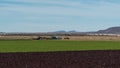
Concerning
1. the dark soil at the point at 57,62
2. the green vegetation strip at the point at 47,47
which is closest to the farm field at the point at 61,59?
the dark soil at the point at 57,62

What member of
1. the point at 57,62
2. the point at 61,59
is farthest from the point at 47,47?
the point at 57,62

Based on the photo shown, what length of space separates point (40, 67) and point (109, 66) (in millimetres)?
4592

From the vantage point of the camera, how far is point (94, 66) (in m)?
25.3

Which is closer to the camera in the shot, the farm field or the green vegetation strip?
the farm field

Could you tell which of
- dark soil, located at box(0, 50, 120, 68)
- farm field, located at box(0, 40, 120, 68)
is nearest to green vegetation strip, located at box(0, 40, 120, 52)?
farm field, located at box(0, 40, 120, 68)

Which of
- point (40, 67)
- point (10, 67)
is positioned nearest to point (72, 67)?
point (40, 67)

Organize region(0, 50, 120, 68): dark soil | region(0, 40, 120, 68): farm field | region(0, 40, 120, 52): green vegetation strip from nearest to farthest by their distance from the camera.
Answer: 1. region(0, 50, 120, 68): dark soil
2. region(0, 40, 120, 68): farm field
3. region(0, 40, 120, 52): green vegetation strip

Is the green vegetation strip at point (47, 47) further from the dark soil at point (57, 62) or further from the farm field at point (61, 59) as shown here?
the dark soil at point (57, 62)

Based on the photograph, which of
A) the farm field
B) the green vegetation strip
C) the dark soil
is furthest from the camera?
the green vegetation strip

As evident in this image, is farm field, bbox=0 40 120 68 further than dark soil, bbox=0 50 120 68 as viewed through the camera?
Yes

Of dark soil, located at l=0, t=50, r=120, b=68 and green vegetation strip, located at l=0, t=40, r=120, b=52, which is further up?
dark soil, located at l=0, t=50, r=120, b=68

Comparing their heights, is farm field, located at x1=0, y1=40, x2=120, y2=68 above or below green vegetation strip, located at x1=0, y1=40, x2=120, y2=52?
above

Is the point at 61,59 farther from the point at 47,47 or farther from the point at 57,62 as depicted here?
the point at 47,47

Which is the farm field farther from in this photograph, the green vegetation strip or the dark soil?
the green vegetation strip
